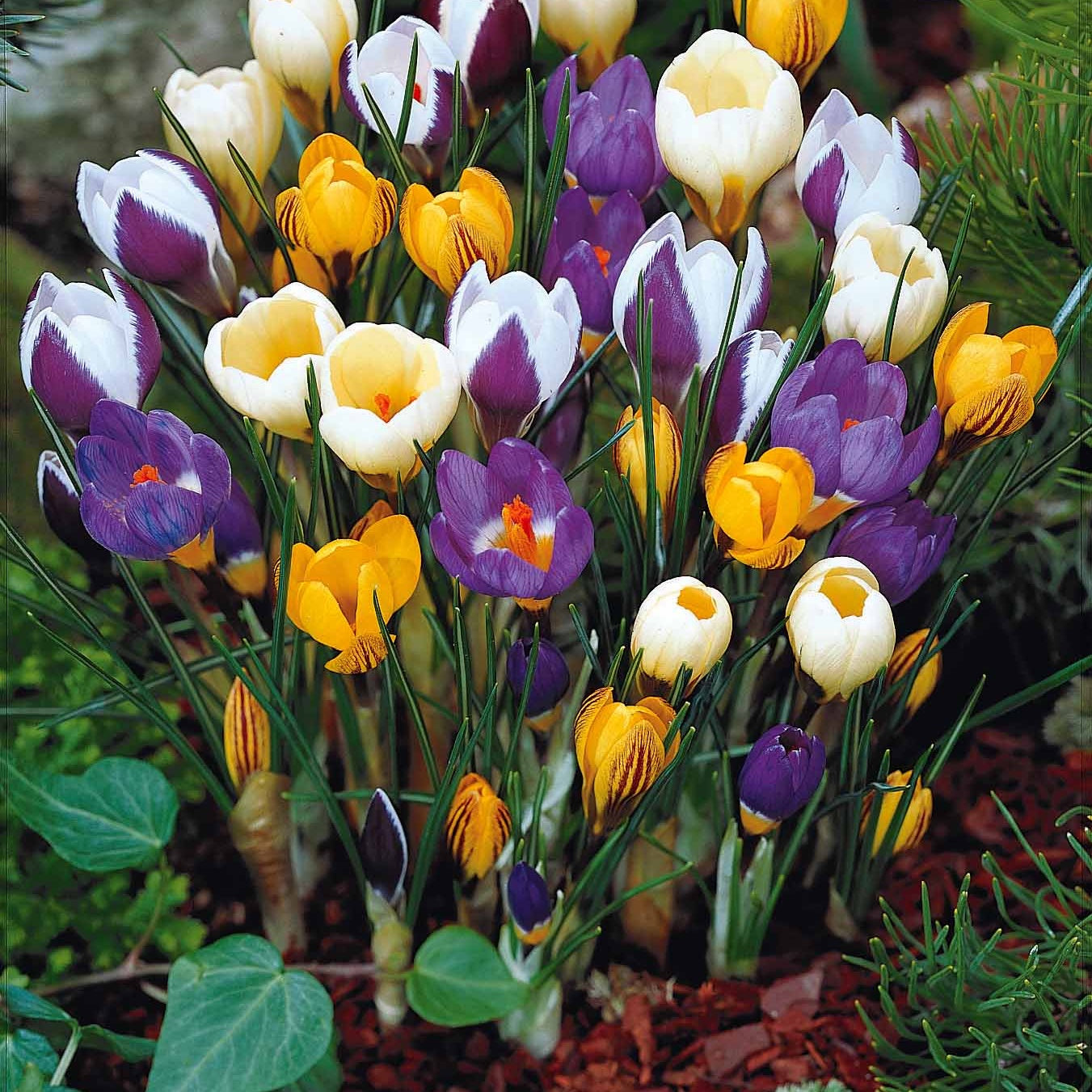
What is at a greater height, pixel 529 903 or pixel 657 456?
pixel 657 456

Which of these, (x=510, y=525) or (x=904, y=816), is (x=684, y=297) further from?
(x=904, y=816)

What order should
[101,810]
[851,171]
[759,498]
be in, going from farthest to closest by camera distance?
1. [101,810]
2. [851,171]
3. [759,498]

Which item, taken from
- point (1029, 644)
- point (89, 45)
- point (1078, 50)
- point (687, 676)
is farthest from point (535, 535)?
point (89, 45)

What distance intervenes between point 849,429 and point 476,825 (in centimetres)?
30

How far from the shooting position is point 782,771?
65 cm

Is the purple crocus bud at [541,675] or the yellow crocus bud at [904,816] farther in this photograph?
the yellow crocus bud at [904,816]

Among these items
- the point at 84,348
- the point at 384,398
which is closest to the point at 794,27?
the point at 384,398

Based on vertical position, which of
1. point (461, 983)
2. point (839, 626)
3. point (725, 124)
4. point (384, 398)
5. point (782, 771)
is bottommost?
point (461, 983)

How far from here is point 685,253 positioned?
0.62m

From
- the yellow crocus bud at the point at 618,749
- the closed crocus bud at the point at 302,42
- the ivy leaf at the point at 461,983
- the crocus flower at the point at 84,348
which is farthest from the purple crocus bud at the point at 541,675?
the closed crocus bud at the point at 302,42

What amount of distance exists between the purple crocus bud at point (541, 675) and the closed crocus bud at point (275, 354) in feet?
0.54

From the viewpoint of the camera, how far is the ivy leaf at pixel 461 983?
0.68 metres

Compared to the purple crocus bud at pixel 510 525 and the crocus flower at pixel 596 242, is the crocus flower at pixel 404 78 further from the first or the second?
the purple crocus bud at pixel 510 525

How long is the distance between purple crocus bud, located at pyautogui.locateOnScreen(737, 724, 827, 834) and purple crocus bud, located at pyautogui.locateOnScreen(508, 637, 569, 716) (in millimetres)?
114
